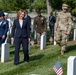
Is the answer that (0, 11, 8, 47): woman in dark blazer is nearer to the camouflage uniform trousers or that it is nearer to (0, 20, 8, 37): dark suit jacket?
(0, 20, 8, 37): dark suit jacket

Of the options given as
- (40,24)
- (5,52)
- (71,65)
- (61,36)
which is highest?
(71,65)

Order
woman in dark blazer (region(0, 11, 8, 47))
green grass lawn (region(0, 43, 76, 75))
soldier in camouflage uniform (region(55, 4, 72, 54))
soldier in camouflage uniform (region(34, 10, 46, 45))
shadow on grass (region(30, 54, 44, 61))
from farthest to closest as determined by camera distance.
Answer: soldier in camouflage uniform (region(34, 10, 46, 45)) < woman in dark blazer (region(0, 11, 8, 47)) < soldier in camouflage uniform (region(55, 4, 72, 54)) < shadow on grass (region(30, 54, 44, 61)) < green grass lawn (region(0, 43, 76, 75))

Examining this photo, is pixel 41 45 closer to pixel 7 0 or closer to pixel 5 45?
pixel 5 45

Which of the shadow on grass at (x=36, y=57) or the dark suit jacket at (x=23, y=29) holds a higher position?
the dark suit jacket at (x=23, y=29)

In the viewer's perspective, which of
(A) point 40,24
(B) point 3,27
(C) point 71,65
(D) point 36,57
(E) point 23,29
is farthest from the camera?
(A) point 40,24

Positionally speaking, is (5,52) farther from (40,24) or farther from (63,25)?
(40,24)

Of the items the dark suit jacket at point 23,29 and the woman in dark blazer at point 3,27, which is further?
the woman in dark blazer at point 3,27

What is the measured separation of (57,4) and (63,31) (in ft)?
133

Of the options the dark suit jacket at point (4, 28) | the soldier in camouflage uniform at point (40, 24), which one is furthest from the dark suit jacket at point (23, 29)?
the soldier in camouflage uniform at point (40, 24)

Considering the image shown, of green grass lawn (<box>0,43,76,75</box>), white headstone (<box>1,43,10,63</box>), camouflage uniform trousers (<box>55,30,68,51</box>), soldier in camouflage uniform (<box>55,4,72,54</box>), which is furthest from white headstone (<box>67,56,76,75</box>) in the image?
camouflage uniform trousers (<box>55,30,68,51</box>)

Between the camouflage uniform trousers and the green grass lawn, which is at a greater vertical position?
the camouflage uniform trousers

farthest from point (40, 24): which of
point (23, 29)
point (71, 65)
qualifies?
point (71, 65)

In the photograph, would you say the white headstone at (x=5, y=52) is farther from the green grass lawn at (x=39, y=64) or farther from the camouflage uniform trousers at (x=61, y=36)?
the camouflage uniform trousers at (x=61, y=36)

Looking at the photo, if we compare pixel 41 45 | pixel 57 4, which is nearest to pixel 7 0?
pixel 57 4
